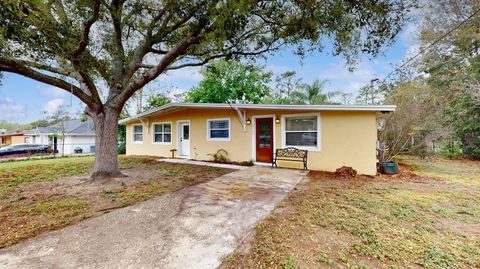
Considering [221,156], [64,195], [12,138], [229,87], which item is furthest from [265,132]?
[12,138]

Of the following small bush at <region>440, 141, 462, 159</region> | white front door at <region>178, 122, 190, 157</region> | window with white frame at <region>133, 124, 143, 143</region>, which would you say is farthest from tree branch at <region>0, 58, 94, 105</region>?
small bush at <region>440, 141, 462, 159</region>

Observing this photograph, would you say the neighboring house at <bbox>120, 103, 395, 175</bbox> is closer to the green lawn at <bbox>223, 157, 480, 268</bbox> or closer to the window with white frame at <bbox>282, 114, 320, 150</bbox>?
the window with white frame at <bbox>282, 114, 320, 150</bbox>

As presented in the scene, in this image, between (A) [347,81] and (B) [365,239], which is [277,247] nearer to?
(B) [365,239]

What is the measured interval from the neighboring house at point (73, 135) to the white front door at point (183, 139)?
757 inches

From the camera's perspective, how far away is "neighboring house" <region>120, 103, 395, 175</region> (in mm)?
7586

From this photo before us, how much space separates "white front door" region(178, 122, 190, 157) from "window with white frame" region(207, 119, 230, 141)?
1583 millimetres

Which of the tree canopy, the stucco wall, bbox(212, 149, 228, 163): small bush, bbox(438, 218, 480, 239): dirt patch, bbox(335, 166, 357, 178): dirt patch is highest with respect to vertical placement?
the tree canopy

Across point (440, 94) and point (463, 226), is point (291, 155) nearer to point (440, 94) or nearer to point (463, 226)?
point (463, 226)

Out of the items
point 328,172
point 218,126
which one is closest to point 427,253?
point 328,172

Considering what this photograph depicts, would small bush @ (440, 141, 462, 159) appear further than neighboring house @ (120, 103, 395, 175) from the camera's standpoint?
Yes

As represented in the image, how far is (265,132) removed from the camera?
9.51 metres

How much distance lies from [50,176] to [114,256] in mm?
6820

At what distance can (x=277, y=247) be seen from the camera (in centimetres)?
292

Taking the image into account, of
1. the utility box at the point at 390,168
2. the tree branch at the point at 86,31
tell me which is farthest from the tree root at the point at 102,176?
the utility box at the point at 390,168
